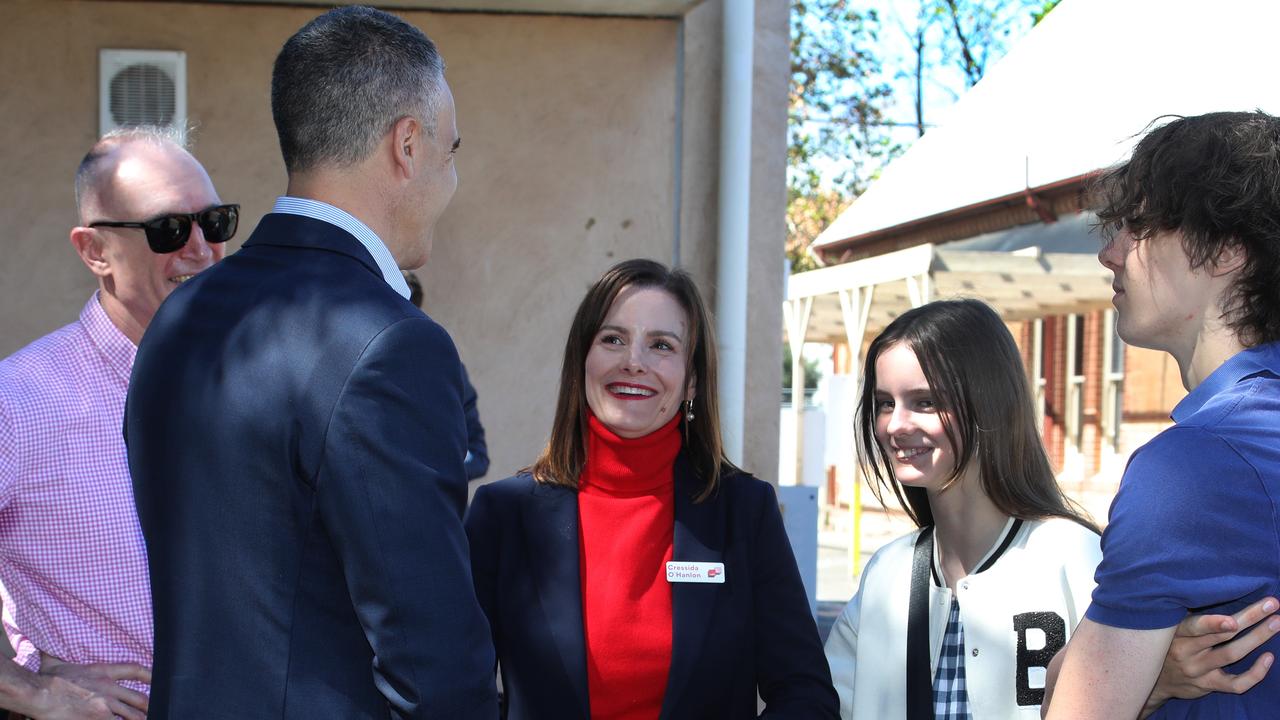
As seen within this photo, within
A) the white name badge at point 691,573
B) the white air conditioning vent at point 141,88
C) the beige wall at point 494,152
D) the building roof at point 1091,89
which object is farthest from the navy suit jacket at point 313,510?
the white air conditioning vent at point 141,88

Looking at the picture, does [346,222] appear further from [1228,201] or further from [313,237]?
[1228,201]

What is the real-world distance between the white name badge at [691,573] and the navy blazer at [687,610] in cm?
2

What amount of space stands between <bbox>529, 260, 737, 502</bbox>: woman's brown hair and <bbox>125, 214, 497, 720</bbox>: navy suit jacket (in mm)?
1182

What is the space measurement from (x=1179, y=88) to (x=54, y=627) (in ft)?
11.7

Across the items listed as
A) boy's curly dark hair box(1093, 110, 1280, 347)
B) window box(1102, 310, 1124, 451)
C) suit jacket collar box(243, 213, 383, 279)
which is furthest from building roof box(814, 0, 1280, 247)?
window box(1102, 310, 1124, 451)

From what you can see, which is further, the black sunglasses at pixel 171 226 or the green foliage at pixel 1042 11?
the green foliage at pixel 1042 11

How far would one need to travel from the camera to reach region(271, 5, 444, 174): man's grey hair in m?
1.75

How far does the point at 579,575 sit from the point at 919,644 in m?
0.76

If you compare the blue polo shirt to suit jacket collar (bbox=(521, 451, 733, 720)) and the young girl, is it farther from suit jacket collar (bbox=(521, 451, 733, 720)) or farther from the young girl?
suit jacket collar (bbox=(521, 451, 733, 720))

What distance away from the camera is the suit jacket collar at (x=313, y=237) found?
5.53ft

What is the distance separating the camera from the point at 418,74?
1.80m

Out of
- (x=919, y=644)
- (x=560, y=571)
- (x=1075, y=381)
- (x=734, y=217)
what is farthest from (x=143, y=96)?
(x=1075, y=381)

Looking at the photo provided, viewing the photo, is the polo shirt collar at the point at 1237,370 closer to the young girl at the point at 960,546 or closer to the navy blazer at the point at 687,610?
the young girl at the point at 960,546

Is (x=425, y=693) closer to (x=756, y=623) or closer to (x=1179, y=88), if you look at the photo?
(x=756, y=623)
